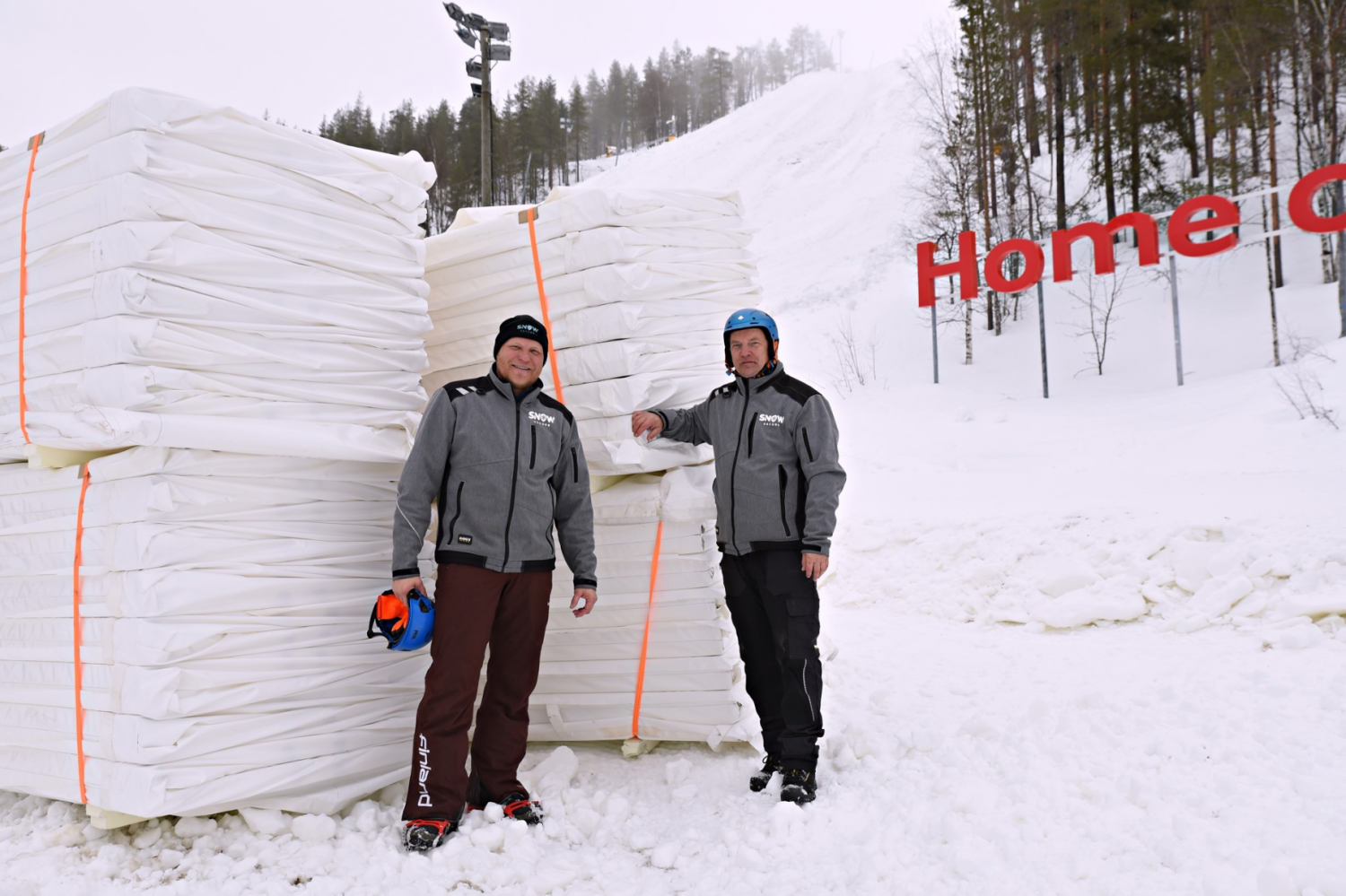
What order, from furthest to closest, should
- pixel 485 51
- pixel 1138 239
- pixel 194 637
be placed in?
pixel 1138 239
pixel 485 51
pixel 194 637

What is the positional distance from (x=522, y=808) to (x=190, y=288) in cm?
207

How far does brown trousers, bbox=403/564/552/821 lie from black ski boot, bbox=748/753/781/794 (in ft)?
2.85

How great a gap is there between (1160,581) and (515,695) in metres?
4.01

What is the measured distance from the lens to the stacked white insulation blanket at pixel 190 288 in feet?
8.40

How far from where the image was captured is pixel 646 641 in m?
3.42

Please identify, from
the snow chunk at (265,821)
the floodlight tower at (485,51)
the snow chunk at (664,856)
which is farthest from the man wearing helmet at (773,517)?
the floodlight tower at (485,51)

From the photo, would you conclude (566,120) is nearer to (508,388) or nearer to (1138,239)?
(1138,239)

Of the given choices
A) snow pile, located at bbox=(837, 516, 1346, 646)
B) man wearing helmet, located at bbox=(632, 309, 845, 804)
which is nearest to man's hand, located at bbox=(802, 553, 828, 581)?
man wearing helmet, located at bbox=(632, 309, 845, 804)

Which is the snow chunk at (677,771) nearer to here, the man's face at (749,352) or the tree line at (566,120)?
the man's face at (749,352)

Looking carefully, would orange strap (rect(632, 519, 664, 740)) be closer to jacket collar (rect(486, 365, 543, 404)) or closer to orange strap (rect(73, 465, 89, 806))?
jacket collar (rect(486, 365, 543, 404))

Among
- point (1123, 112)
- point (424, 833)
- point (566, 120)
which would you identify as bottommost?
point (424, 833)

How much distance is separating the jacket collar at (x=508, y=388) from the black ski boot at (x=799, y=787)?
169 centimetres

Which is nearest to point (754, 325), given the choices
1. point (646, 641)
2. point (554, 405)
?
point (554, 405)

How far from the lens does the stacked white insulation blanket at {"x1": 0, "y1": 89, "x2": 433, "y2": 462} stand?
8.40 ft
